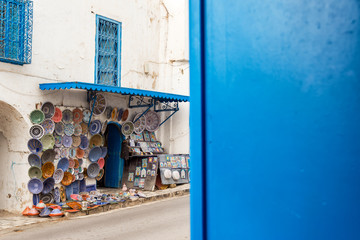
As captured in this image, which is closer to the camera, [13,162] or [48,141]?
[13,162]

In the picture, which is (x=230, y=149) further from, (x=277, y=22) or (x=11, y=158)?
(x=11, y=158)

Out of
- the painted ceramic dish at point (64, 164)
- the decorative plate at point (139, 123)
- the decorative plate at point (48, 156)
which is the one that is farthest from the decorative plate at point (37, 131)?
the decorative plate at point (139, 123)

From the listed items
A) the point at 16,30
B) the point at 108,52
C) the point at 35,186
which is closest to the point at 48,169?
the point at 35,186

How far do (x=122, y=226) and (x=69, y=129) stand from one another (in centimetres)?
337

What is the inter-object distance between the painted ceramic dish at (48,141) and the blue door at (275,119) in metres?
8.63

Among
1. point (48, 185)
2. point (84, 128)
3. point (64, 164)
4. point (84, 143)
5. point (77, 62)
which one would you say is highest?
point (77, 62)

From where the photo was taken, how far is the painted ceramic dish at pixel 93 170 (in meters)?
10.5

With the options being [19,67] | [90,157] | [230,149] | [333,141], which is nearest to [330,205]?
[333,141]

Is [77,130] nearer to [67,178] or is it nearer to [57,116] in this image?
[57,116]

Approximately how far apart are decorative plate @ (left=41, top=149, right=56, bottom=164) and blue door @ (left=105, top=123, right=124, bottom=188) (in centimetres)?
271

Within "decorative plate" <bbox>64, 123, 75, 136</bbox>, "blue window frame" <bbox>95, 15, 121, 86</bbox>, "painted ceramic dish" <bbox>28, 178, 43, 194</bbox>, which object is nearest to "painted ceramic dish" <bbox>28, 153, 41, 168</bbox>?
"painted ceramic dish" <bbox>28, 178, 43, 194</bbox>

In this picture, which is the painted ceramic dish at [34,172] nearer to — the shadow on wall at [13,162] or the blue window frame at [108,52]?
the shadow on wall at [13,162]

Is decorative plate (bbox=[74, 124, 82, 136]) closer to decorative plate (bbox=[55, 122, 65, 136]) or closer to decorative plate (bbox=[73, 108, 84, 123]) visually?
decorative plate (bbox=[73, 108, 84, 123])

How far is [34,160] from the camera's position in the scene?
8.93m
